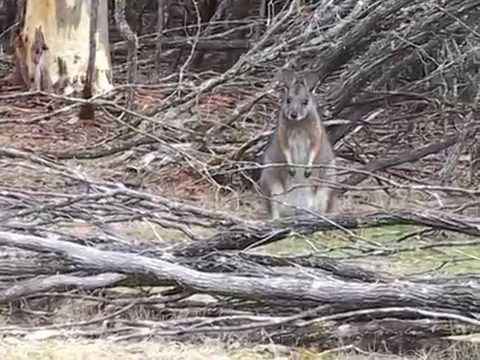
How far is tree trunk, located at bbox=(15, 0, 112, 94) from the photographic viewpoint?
33.1 feet

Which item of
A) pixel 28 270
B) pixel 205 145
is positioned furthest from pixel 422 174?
pixel 28 270

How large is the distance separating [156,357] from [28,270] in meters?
0.87

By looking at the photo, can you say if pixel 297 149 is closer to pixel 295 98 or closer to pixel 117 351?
pixel 295 98

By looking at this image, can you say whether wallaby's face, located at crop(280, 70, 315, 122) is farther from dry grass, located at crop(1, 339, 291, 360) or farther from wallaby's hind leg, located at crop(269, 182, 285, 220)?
dry grass, located at crop(1, 339, 291, 360)

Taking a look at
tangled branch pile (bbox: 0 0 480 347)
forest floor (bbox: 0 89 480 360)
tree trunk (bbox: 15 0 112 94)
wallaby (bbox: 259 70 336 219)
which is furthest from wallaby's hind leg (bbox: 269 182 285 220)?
tree trunk (bbox: 15 0 112 94)

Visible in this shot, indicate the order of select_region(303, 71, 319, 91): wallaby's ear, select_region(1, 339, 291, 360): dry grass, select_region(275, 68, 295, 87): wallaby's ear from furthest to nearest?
select_region(303, 71, 319, 91): wallaby's ear → select_region(275, 68, 295, 87): wallaby's ear → select_region(1, 339, 291, 360): dry grass

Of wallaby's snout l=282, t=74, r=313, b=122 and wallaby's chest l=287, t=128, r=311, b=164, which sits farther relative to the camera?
wallaby's chest l=287, t=128, r=311, b=164

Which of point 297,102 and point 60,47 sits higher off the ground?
point 60,47

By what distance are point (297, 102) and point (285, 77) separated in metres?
0.19

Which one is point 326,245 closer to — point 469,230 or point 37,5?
point 469,230

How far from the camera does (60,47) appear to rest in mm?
10125

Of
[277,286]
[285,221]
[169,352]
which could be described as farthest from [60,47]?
[169,352]

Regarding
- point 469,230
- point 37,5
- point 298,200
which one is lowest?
point 298,200

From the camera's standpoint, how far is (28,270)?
460cm
